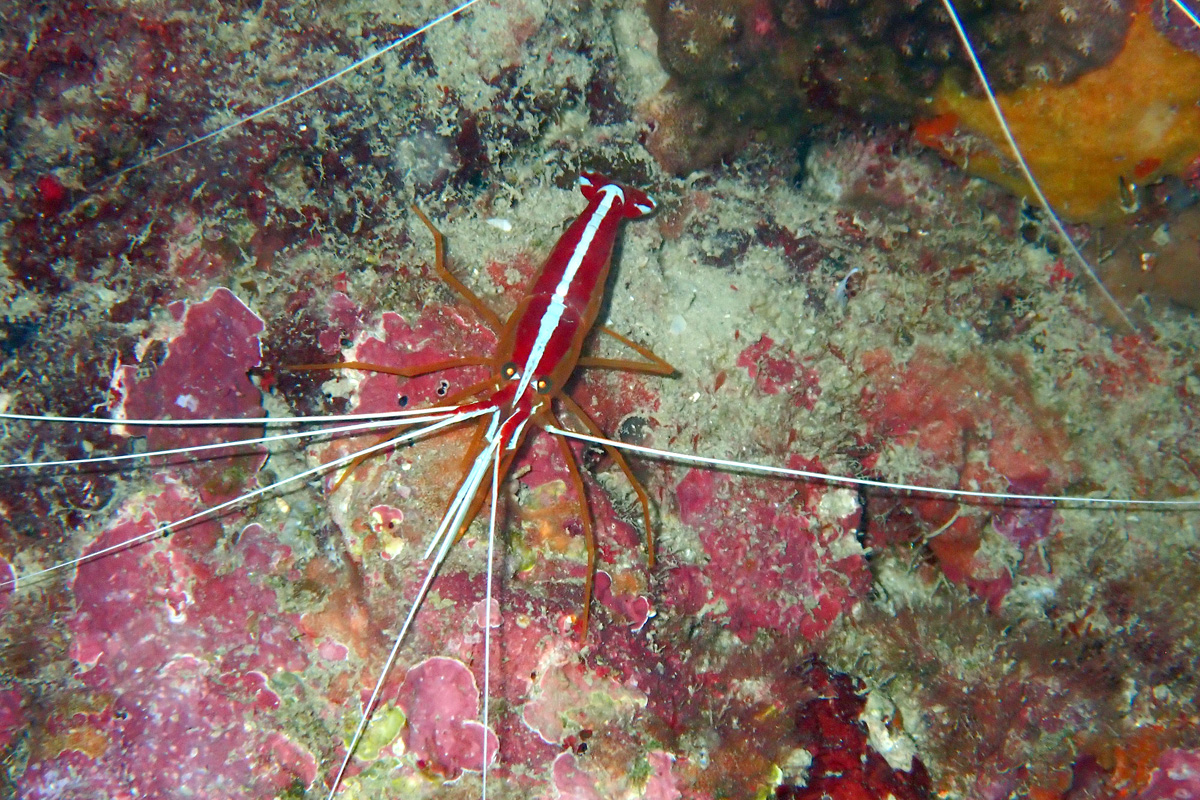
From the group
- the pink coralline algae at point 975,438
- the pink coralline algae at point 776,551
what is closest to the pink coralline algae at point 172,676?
the pink coralline algae at point 776,551

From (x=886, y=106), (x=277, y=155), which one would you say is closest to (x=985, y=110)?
(x=886, y=106)

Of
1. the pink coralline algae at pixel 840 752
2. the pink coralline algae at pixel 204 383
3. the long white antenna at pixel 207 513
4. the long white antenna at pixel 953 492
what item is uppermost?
the pink coralline algae at pixel 204 383

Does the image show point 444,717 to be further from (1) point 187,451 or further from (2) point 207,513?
(1) point 187,451

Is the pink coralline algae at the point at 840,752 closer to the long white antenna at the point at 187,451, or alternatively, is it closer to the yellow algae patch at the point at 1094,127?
the long white antenna at the point at 187,451

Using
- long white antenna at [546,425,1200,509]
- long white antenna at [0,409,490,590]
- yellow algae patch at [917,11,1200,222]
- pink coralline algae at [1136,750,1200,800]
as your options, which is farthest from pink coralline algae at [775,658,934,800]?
yellow algae patch at [917,11,1200,222]

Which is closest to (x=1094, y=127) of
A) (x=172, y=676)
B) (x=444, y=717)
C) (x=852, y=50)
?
(x=852, y=50)

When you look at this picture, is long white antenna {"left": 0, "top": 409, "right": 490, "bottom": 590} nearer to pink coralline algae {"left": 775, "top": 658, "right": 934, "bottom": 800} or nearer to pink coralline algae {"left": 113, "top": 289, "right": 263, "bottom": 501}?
pink coralline algae {"left": 113, "top": 289, "right": 263, "bottom": 501}
